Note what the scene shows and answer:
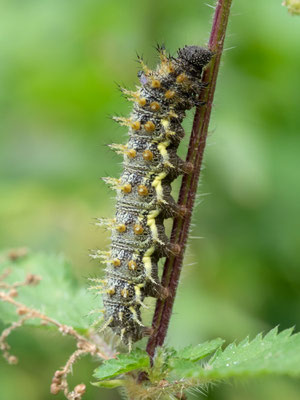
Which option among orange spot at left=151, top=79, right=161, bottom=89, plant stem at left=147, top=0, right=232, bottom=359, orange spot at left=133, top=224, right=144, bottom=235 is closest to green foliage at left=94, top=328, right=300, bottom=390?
plant stem at left=147, top=0, right=232, bottom=359

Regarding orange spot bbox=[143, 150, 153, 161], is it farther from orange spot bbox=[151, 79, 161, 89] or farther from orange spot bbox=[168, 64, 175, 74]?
orange spot bbox=[168, 64, 175, 74]

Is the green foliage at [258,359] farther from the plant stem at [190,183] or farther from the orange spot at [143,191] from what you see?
the orange spot at [143,191]

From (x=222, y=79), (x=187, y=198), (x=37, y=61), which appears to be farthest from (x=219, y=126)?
(x=187, y=198)

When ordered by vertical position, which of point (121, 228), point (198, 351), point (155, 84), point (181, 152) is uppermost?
point (155, 84)

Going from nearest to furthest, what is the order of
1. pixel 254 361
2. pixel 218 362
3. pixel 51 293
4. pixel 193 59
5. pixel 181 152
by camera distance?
pixel 254 361, pixel 218 362, pixel 193 59, pixel 51 293, pixel 181 152

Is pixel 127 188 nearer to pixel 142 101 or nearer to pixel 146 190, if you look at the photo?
pixel 146 190

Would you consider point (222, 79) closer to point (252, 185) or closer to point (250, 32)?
point (250, 32)

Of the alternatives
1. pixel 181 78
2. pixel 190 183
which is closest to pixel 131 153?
pixel 181 78
